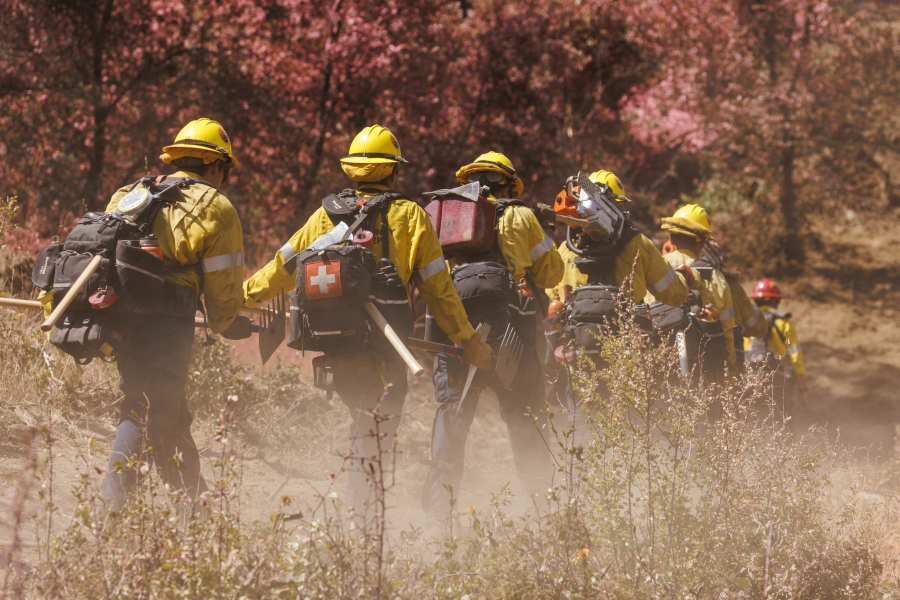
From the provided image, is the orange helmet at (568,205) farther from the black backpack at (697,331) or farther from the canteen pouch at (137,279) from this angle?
the canteen pouch at (137,279)

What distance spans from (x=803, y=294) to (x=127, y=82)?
11.6 metres

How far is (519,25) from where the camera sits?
1117 centimetres

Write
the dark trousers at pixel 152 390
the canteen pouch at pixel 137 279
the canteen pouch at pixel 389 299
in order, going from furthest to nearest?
the canteen pouch at pixel 389 299, the dark trousers at pixel 152 390, the canteen pouch at pixel 137 279

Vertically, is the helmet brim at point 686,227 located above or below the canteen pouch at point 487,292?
above

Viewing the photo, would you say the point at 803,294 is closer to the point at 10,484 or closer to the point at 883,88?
the point at 883,88

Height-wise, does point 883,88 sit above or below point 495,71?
above

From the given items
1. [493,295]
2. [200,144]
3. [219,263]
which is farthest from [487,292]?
[200,144]

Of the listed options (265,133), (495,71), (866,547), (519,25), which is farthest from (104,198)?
(866,547)

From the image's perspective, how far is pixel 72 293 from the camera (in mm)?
3314

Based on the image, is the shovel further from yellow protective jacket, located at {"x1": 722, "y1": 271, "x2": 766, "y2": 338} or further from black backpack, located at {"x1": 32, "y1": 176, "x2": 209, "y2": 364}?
yellow protective jacket, located at {"x1": 722, "y1": 271, "x2": 766, "y2": 338}

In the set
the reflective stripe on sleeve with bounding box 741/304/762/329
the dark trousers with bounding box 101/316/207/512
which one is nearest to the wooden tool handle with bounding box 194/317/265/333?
the dark trousers with bounding box 101/316/207/512

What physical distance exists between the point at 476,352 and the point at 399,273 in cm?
69

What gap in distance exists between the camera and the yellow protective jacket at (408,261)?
408cm

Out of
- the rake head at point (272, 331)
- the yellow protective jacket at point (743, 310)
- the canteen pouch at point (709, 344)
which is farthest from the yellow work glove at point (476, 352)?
the yellow protective jacket at point (743, 310)
